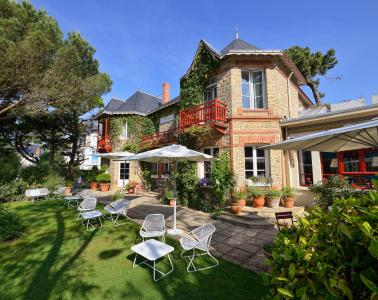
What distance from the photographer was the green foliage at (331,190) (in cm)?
778

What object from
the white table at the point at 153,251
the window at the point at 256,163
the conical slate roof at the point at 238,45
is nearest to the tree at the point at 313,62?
the conical slate roof at the point at 238,45

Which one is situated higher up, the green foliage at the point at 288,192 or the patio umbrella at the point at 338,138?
the patio umbrella at the point at 338,138

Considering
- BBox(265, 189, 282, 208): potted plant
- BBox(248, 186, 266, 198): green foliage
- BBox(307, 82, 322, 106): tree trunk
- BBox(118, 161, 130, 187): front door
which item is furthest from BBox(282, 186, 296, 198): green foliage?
BBox(307, 82, 322, 106): tree trunk

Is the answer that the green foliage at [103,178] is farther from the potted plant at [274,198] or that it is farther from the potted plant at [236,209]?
the potted plant at [274,198]

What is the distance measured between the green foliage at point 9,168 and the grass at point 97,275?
966 centimetres

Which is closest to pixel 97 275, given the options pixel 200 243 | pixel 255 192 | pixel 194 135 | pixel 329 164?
pixel 200 243

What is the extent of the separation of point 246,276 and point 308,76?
22.2 metres

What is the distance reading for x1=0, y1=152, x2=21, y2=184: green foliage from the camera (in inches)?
518

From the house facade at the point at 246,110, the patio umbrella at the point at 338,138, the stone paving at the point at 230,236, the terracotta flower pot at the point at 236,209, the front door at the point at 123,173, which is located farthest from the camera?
the front door at the point at 123,173

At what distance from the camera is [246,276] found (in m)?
4.18

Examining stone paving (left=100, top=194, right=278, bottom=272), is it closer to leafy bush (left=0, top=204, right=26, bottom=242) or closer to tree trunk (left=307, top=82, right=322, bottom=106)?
leafy bush (left=0, top=204, right=26, bottom=242)

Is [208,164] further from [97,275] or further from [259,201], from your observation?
[97,275]

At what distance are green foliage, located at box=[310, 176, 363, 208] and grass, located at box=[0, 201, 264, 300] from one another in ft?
18.2

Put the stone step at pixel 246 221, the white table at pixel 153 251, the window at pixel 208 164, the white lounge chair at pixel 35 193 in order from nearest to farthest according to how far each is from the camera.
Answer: the white table at pixel 153 251 < the stone step at pixel 246 221 < the window at pixel 208 164 < the white lounge chair at pixel 35 193
